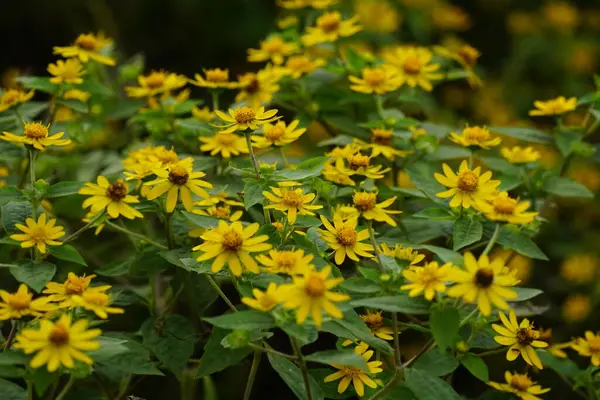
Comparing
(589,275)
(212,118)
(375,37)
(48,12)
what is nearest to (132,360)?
(212,118)

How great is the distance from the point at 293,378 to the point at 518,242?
409 mm

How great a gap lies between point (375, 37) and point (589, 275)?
0.97 m

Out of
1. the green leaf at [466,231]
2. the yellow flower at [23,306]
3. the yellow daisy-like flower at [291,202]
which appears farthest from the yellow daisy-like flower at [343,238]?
the yellow flower at [23,306]

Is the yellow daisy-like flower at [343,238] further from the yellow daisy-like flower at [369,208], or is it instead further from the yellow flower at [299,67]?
the yellow flower at [299,67]

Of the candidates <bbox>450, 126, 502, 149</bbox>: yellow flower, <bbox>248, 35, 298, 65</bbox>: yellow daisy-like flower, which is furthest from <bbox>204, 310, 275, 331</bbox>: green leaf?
<bbox>248, 35, 298, 65</bbox>: yellow daisy-like flower

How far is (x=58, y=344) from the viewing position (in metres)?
0.90

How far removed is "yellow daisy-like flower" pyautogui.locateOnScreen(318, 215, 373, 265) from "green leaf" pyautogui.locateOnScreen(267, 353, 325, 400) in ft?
0.51

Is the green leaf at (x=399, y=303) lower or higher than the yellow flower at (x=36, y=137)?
lower

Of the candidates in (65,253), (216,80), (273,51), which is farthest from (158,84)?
(65,253)

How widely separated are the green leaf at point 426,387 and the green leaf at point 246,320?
201mm

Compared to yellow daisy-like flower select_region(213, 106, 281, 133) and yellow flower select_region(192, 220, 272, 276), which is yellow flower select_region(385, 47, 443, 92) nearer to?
yellow daisy-like flower select_region(213, 106, 281, 133)

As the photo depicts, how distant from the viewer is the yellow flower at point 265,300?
91 cm

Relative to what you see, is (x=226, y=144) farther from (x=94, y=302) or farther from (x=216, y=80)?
(x=94, y=302)

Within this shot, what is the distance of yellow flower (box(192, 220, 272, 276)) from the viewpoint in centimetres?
99
